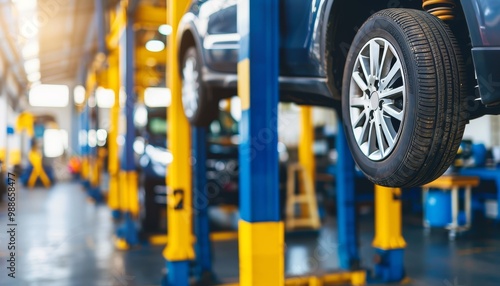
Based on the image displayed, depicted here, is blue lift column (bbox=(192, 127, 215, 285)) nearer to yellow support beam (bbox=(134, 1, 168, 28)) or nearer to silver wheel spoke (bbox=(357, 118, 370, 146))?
yellow support beam (bbox=(134, 1, 168, 28))

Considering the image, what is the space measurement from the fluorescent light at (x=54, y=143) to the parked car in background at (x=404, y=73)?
1554 centimetres

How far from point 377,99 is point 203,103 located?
1625 millimetres

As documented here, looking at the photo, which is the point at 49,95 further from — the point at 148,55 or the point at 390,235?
the point at 390,235

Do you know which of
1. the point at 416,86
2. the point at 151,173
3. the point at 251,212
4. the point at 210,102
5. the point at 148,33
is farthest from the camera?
the point at 148,33

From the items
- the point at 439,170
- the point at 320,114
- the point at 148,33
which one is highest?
the point at 148,33

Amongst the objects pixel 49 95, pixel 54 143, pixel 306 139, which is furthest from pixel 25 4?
pixel 49 95

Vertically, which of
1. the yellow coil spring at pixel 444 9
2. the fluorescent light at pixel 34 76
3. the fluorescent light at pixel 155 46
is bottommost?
the yellow coil spring at pixel 444 9

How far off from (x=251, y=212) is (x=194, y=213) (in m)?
1.90

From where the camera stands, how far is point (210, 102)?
9.83 ft

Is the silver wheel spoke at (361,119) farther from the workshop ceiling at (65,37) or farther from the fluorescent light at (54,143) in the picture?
the fluorescent light at (54,143)

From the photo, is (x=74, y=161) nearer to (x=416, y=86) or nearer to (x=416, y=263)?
(x=416, y=263)

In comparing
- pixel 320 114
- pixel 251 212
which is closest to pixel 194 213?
pixel 251 212

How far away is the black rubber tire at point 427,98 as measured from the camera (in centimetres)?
141

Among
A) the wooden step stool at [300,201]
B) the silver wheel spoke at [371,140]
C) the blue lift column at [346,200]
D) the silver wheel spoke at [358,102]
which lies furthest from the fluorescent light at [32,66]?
the silver wheel spoke at [371,140]
